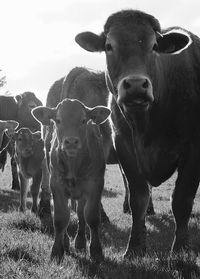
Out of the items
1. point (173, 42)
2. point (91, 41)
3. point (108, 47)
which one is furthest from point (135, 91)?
point (91, 41)

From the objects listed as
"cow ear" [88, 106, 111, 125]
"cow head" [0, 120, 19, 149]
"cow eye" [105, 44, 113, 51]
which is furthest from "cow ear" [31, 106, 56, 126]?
"cow head" [0, 120, 19, 149]

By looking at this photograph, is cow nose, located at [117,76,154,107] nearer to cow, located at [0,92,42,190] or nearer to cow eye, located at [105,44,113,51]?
cow eye, located at [105,44,113,51]

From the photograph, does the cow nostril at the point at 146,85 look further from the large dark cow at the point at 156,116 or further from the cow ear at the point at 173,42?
the cow ear at the point at 173,42

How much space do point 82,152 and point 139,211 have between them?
98 cm

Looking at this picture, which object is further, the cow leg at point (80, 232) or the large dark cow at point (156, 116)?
the cow leg at point (80, 232)

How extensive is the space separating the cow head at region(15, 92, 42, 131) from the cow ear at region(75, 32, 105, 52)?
1019 cm

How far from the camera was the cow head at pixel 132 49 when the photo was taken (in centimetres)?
438

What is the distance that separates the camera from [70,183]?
5520mm

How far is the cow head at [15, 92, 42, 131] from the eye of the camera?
15648 millimetres

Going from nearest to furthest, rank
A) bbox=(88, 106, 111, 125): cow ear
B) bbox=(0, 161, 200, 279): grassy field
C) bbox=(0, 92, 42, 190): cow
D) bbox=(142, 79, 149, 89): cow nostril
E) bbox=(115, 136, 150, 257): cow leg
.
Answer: bbox=(0, 161, 200, 279): grassy field → bbox=(142, 79, 149, 89): cow nostril → bbox=(115, 136, 150, 257): cow leg → bbox=(88, 106, 111, 125): cow ear → bbox=(0, 92, 42, 190): cow

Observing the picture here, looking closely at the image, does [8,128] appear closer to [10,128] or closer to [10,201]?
[10,128]

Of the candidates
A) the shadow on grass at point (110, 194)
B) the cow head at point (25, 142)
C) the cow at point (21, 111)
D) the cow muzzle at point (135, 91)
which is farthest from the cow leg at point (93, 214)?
the cow at point (21, 111)

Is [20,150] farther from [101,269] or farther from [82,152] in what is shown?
[101,269]

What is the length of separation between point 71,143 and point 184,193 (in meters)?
1.36
